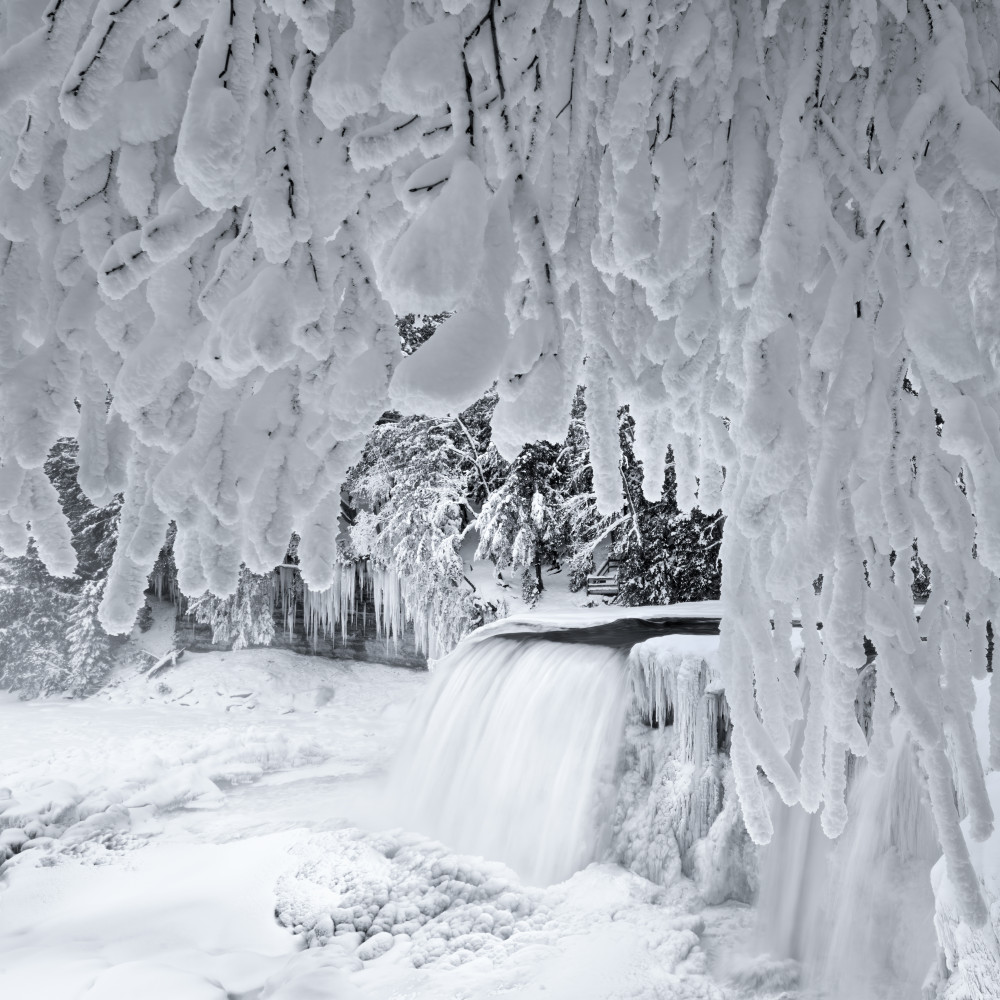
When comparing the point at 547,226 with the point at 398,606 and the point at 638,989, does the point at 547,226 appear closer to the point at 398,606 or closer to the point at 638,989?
the point at 638,989

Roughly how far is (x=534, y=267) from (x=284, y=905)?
547 centimetres

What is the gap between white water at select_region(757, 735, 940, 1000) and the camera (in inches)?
148

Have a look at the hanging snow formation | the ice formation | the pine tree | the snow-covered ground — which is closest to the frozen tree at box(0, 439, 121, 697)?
the pine tree

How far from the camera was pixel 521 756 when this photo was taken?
21.5 feet

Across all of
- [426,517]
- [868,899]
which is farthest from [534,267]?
[426,517]

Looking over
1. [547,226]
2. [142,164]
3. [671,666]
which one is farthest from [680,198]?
[671,666]

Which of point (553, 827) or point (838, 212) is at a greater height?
point (838, 212)

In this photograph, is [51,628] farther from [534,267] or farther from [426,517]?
[534,267]

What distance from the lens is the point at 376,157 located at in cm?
105

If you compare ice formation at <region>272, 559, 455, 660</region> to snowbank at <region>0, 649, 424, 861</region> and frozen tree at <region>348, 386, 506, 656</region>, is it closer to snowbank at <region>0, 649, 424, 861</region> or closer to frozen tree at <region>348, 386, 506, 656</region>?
frozen tree at <region>348, 386, 506, 656</region>

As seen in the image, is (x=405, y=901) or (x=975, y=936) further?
(x=405, y=901)

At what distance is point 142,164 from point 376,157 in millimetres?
453

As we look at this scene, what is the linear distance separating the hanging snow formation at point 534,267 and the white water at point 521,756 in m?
4.47

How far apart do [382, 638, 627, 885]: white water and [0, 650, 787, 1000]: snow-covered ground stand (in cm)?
32
